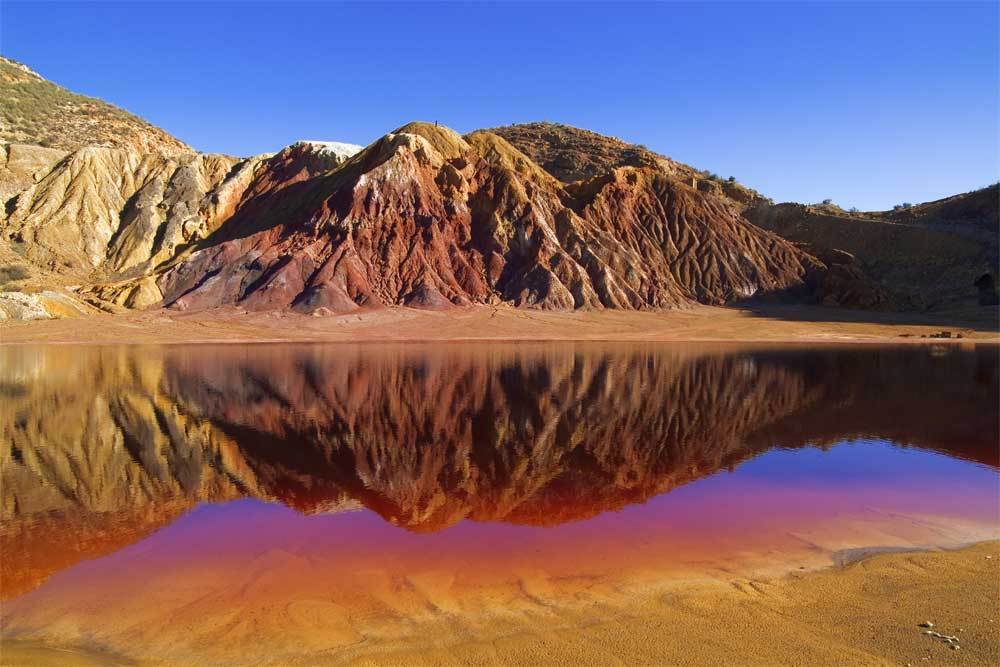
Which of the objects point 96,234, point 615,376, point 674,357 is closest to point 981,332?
point 674,357

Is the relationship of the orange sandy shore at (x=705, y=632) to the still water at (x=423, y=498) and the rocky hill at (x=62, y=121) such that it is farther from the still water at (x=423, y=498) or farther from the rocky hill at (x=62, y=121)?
the rocky hill at (x=62, y=121)

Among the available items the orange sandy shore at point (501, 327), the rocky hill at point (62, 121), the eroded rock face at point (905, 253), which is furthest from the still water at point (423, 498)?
the rocky hill at point (62, 121)

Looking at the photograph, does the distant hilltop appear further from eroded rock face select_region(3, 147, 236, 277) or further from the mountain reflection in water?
the mountain reflection in water

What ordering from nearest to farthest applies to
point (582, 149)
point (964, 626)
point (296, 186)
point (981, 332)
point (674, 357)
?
point (964, 626) → point (674, 357) → point (981, 332) → point (296, 186) → point (582, 149)

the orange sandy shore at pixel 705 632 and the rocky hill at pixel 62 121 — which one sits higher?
the rocky hill at pixel 62 121

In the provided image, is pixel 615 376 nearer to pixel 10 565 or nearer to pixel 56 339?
pixel 10 565
